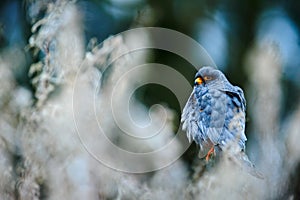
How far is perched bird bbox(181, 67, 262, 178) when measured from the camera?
64.4 inches

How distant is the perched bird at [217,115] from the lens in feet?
5.36

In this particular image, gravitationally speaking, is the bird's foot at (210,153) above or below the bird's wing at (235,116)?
below

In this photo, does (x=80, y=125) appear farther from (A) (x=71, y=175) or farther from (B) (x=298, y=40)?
(B) (x=298, y=40)

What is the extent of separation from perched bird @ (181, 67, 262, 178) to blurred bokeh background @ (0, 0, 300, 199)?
29mm

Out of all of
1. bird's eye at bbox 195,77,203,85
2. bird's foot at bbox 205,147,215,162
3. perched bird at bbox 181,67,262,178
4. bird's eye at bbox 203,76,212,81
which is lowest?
bird's foot at bbox 205,147,215,162

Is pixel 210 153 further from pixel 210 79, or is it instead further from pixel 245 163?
pixel 210 79

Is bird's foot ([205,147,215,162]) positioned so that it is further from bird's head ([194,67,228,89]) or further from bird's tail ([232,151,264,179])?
bird's head ([194,67,228,89])

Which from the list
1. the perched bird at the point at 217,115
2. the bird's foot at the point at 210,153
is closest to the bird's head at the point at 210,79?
the perched bird at the point at 217,115

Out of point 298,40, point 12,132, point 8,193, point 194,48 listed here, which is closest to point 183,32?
point 194,48

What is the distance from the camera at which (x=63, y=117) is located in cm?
178

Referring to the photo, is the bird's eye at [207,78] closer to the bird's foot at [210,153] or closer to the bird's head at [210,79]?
the bird's head at [210,79]

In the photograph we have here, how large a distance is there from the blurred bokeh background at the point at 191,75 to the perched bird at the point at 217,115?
3cm

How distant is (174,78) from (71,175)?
17.0 inches

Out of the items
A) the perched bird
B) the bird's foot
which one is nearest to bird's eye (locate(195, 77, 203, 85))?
the perched bird
